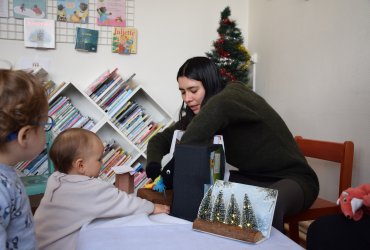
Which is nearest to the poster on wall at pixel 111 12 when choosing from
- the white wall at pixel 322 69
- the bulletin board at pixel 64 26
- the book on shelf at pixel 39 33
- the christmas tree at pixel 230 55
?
the bulletin board at pixel 64 26

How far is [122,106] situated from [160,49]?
59 cm

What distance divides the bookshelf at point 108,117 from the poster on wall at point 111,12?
41cm

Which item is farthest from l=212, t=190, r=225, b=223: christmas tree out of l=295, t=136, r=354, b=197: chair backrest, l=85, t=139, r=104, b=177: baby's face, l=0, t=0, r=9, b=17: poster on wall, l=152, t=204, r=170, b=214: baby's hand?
l=0, t=0, r=9, b=17: poster on wall

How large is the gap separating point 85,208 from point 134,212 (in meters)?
0.14

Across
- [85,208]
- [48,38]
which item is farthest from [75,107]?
[85,208]

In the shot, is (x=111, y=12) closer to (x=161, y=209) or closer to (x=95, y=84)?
(x=95, y=84)

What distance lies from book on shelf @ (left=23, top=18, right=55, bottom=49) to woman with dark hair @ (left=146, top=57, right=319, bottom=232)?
4.86 feet

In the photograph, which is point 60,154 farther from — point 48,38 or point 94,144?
point 48,38

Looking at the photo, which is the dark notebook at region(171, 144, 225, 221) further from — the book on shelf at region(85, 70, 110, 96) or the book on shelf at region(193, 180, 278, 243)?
the book on shelf at region(85, 70, 110, 96)

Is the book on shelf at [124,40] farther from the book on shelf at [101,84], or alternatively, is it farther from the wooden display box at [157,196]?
the wooden display box at [157,196]

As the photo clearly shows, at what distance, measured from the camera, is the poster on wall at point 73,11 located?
2367 millimetres

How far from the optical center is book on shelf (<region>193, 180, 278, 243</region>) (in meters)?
0.72

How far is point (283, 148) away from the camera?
1.19 meters

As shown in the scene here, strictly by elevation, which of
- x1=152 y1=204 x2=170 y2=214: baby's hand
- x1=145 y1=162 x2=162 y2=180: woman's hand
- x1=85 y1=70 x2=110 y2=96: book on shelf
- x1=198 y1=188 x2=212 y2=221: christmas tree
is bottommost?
x1=152 y1=204 x2=170 y2=214: baby's hand
